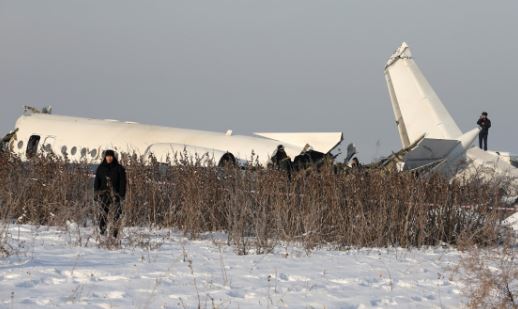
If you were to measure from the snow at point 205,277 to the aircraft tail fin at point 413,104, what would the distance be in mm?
18611

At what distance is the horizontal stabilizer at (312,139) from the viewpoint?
87.7 feet

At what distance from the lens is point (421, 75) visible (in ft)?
112

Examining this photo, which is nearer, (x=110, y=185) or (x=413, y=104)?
(x=110, y=185)

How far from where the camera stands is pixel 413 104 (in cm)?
3325

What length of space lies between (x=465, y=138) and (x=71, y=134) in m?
12.8

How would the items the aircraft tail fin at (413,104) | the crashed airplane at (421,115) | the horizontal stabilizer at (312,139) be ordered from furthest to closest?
the aircraft tail fin at (413,104), the crashed airplane at (421,115), the horizontal stabilizer at (312,139)

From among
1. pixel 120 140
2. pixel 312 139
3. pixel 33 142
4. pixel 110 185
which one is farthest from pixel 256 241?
pixel 33 142

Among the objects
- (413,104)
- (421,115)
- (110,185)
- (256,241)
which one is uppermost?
(413,104)

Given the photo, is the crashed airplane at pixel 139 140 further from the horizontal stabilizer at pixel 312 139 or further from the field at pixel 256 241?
the field at pixel 256 241

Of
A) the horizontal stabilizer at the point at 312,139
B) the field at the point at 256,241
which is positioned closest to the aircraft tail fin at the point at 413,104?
the horizontal stabilizer at the point at 312,139

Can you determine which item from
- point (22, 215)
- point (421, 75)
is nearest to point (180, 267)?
point (22, 215)

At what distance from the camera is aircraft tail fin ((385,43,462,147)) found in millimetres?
32219

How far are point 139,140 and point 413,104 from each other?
1043 centimetres

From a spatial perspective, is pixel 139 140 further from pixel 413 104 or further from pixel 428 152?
pixel 413 104
